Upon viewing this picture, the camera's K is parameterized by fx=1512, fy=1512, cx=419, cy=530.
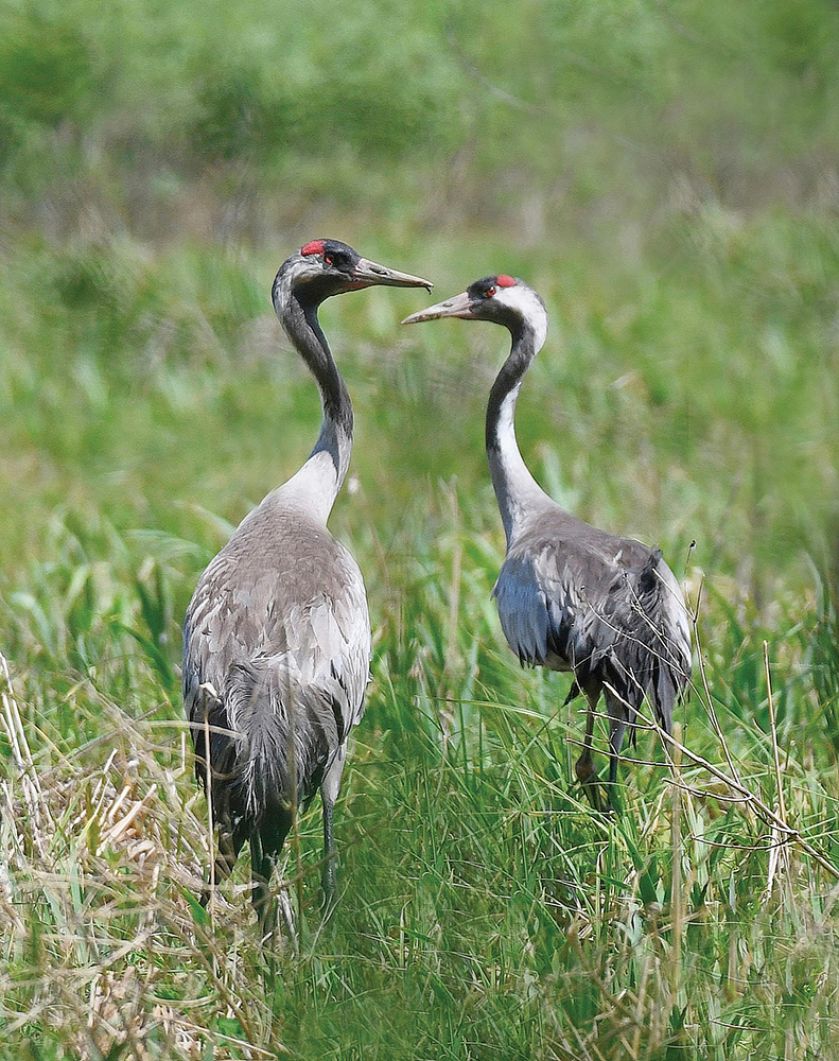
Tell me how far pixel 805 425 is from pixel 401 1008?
14.3 feet

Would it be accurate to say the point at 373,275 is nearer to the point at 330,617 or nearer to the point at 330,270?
the point at 330,270

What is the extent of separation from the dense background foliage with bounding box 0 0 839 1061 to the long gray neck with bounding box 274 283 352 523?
0.44ft

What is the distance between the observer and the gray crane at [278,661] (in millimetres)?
2699

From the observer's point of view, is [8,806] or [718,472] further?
[718,472]

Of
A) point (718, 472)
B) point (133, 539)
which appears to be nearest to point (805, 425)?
point (718, 472)

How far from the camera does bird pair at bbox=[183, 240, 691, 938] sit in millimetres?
2730

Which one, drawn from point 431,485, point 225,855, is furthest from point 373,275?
point 431,485

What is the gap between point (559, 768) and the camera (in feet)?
10.2

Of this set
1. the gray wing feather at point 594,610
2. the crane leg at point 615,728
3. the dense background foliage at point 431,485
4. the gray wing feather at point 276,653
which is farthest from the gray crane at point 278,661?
the crane leg at point 615,728

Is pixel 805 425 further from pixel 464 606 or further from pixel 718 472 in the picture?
pixel 464 606

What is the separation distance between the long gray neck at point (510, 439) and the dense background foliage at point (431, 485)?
3.0 inches

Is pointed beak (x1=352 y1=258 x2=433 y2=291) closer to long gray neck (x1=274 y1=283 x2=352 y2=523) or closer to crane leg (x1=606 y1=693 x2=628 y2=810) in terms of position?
long gray neck (x1=274 y1=283 x2=352 y2=523)

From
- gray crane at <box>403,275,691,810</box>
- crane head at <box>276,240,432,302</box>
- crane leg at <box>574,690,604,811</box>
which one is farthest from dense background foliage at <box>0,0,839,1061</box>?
crane head at <box>276,240,432,302</box>

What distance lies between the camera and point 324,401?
141 inches
